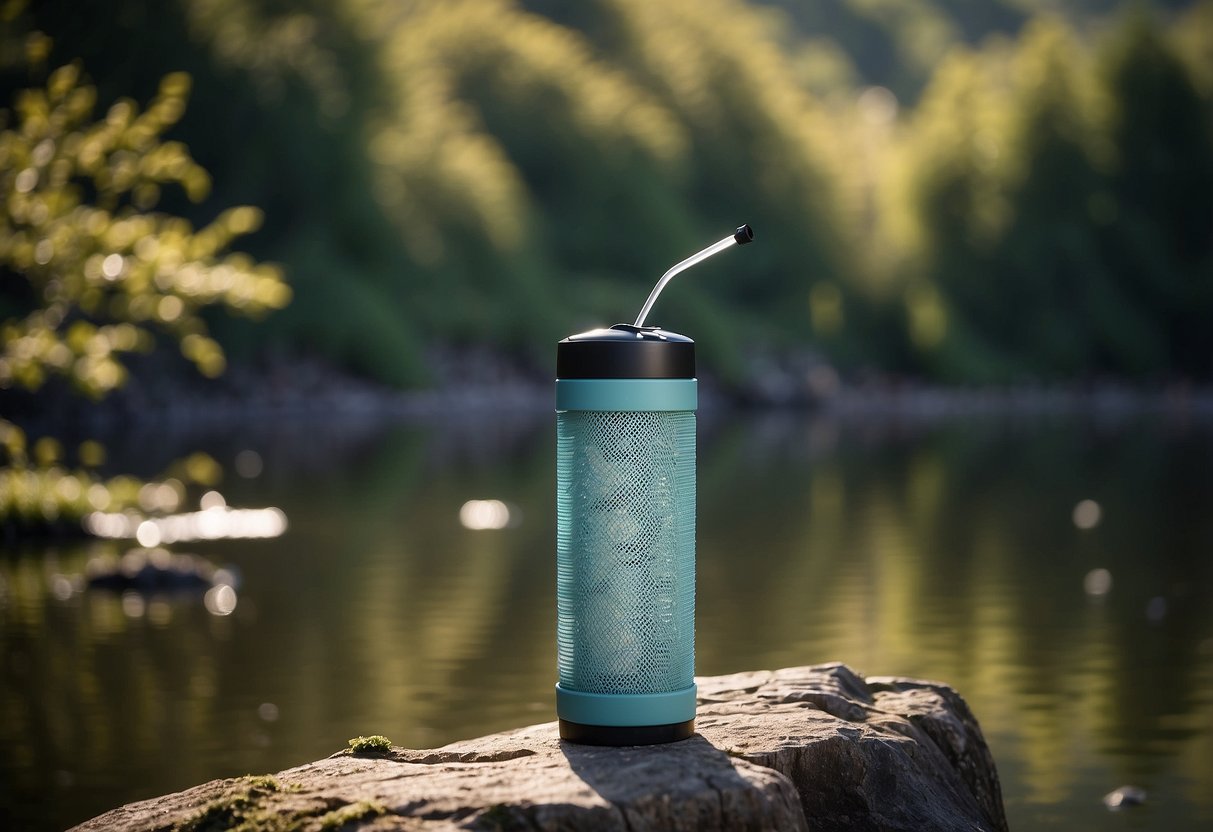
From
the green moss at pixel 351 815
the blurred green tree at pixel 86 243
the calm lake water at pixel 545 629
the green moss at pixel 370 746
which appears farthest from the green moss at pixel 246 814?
the blurred green tree at pixel 86 243

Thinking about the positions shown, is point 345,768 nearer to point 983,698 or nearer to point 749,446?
point 983,698

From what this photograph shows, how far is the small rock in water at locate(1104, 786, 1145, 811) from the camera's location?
864cm

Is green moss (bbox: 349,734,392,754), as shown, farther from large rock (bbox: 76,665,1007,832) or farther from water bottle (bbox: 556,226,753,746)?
water bottle (bbox: 556,226,753,746)

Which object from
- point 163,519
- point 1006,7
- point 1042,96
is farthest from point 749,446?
point 1006,7

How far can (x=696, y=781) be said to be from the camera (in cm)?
532

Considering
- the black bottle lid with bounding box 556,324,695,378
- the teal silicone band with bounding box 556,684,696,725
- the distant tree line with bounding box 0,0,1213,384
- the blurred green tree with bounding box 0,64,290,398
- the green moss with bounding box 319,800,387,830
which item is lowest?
the green moss with bounding box 319,800,387,830

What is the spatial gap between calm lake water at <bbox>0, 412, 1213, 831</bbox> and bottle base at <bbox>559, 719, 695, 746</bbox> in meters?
3.07

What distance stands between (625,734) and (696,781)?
0.59 meters

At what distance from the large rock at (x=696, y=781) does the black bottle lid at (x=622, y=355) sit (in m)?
1.33

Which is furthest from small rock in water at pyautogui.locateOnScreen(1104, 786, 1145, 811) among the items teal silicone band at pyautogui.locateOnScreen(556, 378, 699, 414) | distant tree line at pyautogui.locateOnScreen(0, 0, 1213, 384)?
distant tree line at pyautogui.locateOnScreen(0, 0, 1213, 384)

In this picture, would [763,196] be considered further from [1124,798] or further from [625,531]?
[625,531]

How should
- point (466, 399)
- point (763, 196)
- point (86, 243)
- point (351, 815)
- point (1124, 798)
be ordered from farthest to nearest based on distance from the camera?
1. point (763, 196)
2. point (466, 399)
3. point (86, 243)
4. point (1124, 798)
5. point (351, 815)

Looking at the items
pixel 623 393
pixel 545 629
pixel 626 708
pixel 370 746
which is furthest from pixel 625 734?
pixel 545 629

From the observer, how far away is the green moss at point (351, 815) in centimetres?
524
